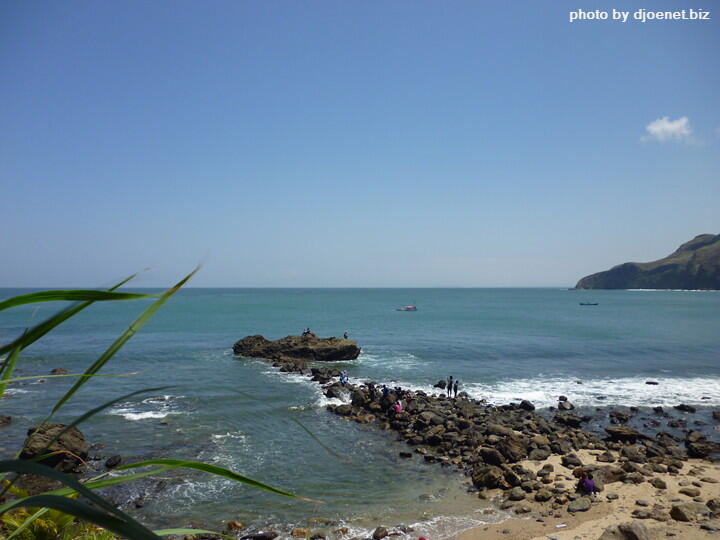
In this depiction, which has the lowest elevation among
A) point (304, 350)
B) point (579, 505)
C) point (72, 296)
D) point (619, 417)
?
point (619, 417)

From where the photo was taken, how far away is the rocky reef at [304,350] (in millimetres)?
42656

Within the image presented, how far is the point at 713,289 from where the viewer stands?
190 m

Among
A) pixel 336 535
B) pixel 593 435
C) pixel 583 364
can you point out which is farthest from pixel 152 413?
pixel 583 364

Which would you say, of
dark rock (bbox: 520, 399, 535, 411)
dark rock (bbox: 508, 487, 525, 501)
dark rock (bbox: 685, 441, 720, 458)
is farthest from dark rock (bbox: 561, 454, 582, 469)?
dark rock (bbox: 520, 399, 535, 411)

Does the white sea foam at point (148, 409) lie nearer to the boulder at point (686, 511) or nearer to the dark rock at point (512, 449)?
the dark rock at point (512, 449)

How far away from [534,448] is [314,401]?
1374 centimetres

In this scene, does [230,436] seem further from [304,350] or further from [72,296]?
[72,296]

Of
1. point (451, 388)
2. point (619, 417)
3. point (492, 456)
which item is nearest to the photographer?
point (492, 456)

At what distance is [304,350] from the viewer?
4325 cm

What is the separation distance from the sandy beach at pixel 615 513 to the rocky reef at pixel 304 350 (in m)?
26.6

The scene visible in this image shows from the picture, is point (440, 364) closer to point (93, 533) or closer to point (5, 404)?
point (5, 404)

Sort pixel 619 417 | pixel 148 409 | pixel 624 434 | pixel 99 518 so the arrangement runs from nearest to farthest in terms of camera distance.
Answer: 1. pixel 99 518
2. pixel 624 434
3. pixel 619 417
4. pixel 148 409

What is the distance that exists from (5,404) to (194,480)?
1835cm

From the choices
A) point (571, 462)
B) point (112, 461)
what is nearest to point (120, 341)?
point (112, 461)
